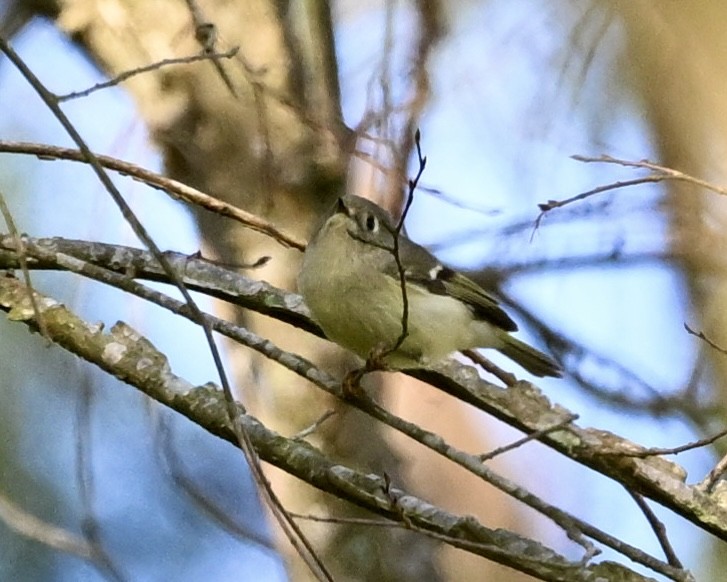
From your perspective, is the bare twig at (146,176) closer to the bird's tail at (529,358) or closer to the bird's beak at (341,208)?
the bird's beak at (341,208)

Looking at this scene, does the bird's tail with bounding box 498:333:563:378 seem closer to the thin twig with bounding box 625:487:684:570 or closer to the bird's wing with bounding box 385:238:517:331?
the bird's wing with bounding box 385:238:517:331

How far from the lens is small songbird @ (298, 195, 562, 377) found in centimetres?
195

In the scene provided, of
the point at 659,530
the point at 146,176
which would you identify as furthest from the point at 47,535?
the point at 659,530

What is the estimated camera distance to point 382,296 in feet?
6.45

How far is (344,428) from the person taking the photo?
2.28 metres

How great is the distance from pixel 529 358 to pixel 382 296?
52cm

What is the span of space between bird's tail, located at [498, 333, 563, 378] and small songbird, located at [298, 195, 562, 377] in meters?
0.09

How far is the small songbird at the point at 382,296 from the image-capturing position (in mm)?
1952

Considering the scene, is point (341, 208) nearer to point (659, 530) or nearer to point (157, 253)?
point (659, 530)

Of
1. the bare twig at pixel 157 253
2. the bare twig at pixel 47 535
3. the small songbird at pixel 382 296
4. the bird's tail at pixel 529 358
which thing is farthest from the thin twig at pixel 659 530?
the bare twig at pixel 47 535

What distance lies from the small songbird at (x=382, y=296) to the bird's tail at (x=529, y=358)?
→ 0.09m

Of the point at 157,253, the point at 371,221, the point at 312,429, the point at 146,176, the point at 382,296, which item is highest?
the point at 371,221

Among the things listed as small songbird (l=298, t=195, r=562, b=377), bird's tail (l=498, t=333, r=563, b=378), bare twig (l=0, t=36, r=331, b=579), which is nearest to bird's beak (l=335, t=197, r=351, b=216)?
small songbird (l=298, t=195, r=562, b=377)

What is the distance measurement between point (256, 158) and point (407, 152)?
0.45 m
